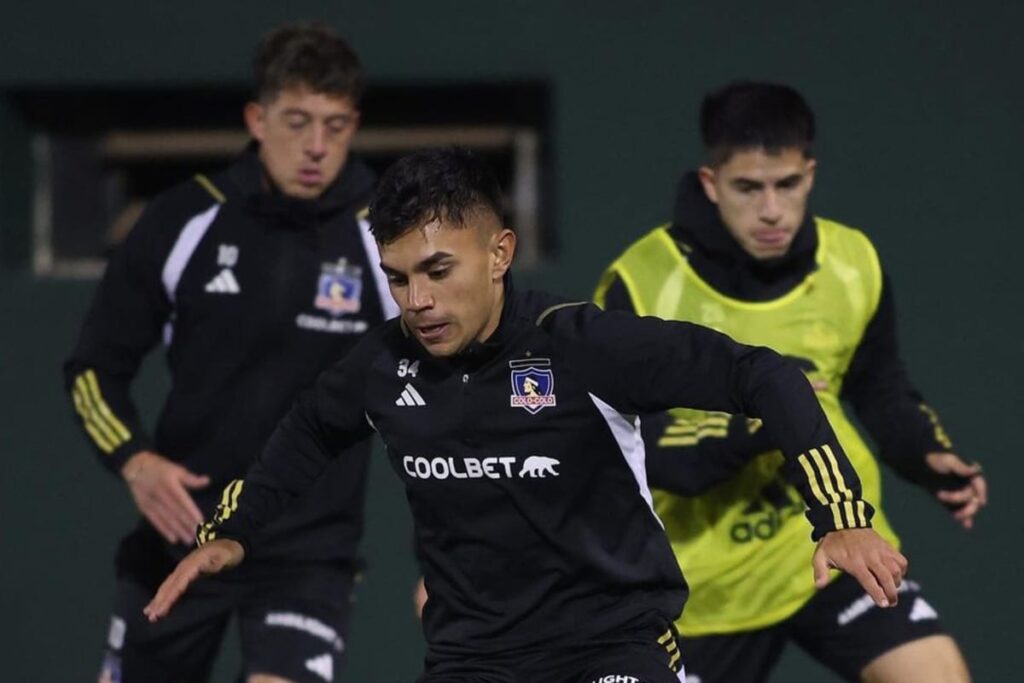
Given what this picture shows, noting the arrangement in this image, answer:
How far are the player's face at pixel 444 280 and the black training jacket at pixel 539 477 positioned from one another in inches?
3.2

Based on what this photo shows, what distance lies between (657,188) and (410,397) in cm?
299

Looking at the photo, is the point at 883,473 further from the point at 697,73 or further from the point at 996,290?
the point at 697,73

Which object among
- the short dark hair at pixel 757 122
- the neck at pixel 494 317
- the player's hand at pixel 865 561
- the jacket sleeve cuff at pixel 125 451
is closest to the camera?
the player's hand at pixel 865 561

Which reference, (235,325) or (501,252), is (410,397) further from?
(235,325)

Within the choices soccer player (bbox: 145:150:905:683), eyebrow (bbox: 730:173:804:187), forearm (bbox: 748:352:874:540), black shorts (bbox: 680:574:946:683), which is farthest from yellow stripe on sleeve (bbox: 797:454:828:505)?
eyebrow (bbox: 730:173:804:187)

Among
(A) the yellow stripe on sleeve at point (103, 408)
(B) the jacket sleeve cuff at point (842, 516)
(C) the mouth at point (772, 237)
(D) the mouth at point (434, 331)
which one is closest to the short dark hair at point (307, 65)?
(A) the yellow stripe on sleeve at point (103, 408)

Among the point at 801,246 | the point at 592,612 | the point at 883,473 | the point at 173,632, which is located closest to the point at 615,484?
the point at 592,612

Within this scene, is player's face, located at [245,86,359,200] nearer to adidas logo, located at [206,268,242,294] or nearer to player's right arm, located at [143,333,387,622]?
adidas logo, located at [206,268,242,294]

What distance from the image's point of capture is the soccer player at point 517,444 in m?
4.30

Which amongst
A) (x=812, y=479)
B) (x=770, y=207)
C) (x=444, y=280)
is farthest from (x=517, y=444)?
(x=770, y=207)

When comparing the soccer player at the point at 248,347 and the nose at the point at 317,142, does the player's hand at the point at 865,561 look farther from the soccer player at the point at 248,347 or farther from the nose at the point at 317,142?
the nose at the point at 317,142

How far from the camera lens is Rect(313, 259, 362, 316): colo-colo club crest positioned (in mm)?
5508

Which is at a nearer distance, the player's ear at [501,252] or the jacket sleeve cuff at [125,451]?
the player's ear at [501,252]

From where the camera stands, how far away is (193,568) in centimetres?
444
